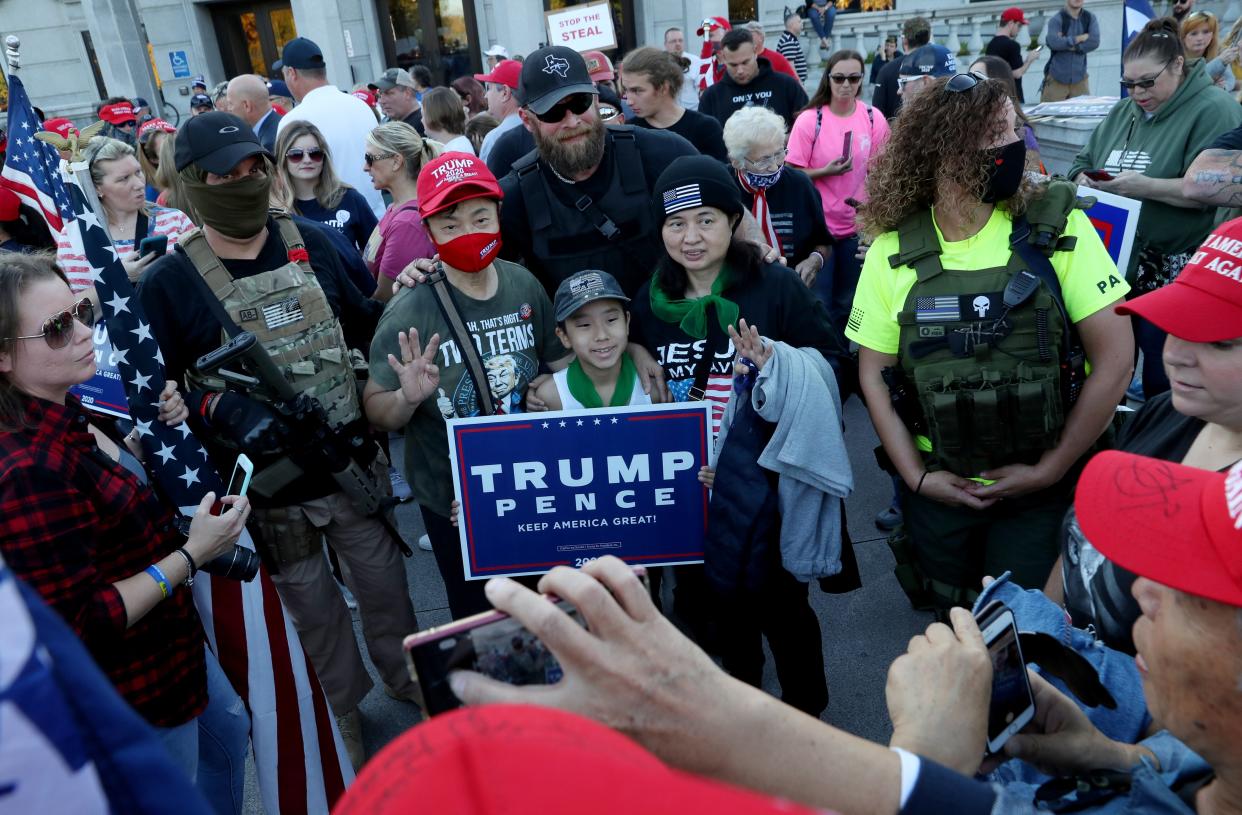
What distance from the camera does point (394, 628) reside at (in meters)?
3.37

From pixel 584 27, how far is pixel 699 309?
23.1 feet

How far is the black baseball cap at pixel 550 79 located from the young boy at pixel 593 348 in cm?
111

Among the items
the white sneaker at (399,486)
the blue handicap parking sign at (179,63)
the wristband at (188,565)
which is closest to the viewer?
the wristband at (188,565)

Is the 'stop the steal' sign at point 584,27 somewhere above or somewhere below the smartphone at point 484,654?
above

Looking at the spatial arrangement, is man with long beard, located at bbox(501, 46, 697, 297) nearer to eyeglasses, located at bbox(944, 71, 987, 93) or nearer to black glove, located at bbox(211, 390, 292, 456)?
eyeglasses, located at bbox(944, 71, 987, 93)

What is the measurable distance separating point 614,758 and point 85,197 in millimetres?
2594

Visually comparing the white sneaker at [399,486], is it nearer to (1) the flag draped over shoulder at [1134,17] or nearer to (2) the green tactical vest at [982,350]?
(2) the green tactical vest at [982,350]

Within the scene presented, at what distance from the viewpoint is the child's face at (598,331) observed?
9.55 ft

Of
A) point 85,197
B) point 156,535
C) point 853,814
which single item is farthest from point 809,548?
point 85,197

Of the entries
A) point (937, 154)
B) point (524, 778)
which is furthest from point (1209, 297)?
point (524, 778)

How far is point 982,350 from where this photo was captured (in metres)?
2.59

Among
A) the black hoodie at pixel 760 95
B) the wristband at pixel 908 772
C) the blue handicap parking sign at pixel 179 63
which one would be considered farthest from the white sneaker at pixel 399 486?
the blue handicap parking sign at pixel 179 63

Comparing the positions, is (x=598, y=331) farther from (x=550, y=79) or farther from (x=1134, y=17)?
(x=1134, y=17)

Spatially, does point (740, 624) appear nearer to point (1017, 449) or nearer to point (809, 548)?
point (809, 548)
